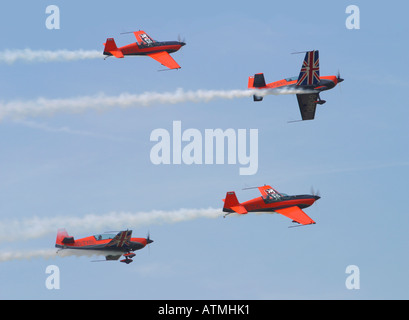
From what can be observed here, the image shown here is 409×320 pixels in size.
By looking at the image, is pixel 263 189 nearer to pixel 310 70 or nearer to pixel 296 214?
pixel 296 214

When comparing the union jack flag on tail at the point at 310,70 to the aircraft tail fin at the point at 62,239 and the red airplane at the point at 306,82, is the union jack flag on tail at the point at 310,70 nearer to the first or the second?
the red airplane at the point at 306,82

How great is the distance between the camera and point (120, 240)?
6750cm

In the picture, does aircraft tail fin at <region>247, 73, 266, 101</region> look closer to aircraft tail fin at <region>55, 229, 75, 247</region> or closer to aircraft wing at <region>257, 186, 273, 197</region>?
aircraft wing at <region>257, 186, 273, 197</region>

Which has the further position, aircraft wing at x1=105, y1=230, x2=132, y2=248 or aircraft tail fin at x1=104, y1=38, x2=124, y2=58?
aircraft tail fin at x1=104, y1=38, x2=124, y2=58

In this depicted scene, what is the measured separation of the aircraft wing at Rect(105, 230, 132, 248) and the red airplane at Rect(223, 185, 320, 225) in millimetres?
6738

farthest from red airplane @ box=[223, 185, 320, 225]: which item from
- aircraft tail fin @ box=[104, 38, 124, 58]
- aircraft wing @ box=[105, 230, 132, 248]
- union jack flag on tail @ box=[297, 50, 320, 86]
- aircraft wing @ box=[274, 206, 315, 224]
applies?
aircraft tail fin @ box=[104, 38, 124, 58]

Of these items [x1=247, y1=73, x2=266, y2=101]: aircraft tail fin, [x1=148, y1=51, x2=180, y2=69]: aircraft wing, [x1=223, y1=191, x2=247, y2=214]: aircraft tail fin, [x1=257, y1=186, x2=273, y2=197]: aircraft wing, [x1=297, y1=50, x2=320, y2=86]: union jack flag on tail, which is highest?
[x1=148, y1=51, x2=180, y2=69]: aircraft wing

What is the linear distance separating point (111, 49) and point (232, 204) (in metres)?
15.5

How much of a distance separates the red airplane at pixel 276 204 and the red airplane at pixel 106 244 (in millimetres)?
6924

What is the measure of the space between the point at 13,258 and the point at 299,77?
23437 mm

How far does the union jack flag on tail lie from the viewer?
71812mm

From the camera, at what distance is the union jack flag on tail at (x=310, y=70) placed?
71812 millimetres

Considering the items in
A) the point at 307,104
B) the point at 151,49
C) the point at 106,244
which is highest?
the point at 151,49

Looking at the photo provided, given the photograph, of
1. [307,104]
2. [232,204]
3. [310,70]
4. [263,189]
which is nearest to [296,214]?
[263,189]
